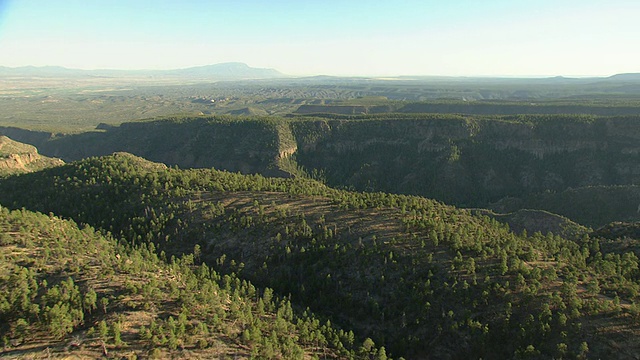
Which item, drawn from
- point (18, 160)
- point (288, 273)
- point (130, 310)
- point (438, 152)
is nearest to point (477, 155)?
point (438, 152)

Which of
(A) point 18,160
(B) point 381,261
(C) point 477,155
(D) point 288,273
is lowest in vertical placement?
(D) point 288,273

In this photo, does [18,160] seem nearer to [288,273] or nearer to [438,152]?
[288,273]

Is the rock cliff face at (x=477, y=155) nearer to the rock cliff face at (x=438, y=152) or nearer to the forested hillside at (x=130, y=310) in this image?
the rock cliff face at (x=438, y=152)

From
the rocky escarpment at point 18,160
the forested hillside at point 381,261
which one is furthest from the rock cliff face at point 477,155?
the rocky escarpment at point 18,160

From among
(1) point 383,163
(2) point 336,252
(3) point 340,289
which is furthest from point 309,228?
(1) point 383,163

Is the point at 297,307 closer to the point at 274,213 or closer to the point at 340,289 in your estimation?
the point at 340,289

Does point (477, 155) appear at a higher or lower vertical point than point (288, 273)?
higher
